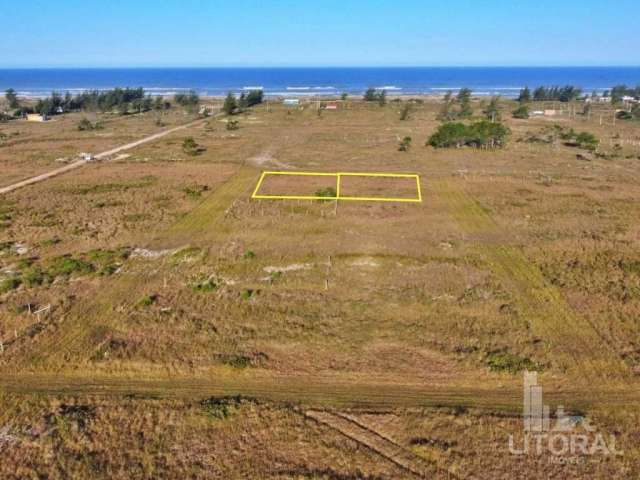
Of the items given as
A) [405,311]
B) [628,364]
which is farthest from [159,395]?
[628,364]

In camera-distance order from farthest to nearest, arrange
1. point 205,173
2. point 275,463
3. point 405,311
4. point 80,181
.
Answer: point 205,173, point 80,181, point 405,311, point 275,463

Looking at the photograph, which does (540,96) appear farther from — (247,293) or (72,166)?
(247,293)

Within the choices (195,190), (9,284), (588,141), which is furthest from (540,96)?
(9,284)

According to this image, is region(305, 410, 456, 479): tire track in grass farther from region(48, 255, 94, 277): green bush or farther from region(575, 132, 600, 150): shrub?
region(575, 132, 600, 150): shrub

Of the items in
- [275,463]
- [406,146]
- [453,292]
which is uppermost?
[406,146]

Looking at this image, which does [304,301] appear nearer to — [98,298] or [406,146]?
[98,298]

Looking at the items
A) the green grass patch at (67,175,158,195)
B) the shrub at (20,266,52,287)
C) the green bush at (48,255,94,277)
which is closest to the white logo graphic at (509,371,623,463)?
the green bush at (48,255,94,277)

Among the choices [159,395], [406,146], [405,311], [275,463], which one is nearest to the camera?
[275,463]
